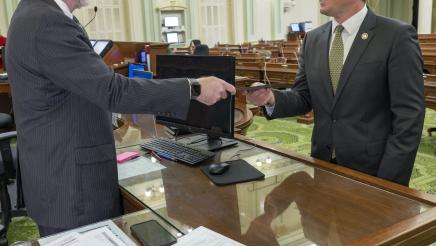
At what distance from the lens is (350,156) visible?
1888mm

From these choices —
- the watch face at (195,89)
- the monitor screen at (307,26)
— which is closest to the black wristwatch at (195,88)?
the watch face at (195,89)

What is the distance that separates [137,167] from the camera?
1943 millimetres

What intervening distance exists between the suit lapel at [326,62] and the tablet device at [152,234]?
0.97 m

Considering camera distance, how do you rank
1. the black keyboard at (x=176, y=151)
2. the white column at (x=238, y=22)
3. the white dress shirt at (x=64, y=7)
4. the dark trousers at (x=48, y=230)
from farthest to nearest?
the white column at (x=238, y=22)
the black keyboard at (x=176, y=151)
the dark trousers at (x=48, y=230)
the white dress shirt at (x=64, y=7)

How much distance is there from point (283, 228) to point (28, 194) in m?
0.96

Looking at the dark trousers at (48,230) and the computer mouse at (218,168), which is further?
the computer mouse at (218,168)

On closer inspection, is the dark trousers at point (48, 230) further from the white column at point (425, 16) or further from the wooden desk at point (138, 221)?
the white column at point (425, 16)

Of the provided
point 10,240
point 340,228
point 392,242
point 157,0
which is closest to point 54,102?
point 340,228

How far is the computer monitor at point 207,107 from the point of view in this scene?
198 cm

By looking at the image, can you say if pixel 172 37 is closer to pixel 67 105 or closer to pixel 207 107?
pixel 207 107

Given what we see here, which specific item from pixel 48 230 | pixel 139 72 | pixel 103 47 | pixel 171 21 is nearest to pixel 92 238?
pixel 48 230

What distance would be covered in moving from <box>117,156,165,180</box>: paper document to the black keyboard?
9 cm

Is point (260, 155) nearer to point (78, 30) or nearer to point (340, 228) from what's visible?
point (340, 228)

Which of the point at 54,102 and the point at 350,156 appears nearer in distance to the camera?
the point at 54,102
